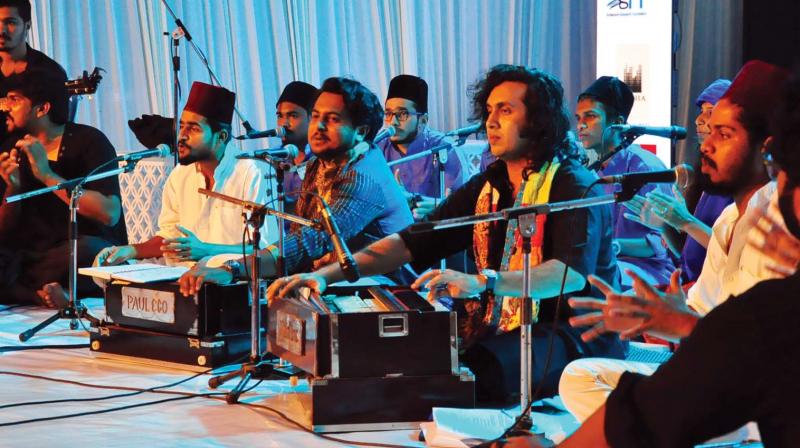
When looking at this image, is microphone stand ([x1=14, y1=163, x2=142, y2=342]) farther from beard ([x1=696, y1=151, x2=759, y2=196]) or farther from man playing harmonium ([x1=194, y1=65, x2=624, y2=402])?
beard ([x1=696, y1=151, x2=759, y2=196])

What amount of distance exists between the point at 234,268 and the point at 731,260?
2.16 meters

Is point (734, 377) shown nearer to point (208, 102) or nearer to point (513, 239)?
point (513, 239)

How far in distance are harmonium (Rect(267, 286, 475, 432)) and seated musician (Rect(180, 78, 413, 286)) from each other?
1223 millimetres

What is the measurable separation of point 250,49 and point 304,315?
571 centimetres

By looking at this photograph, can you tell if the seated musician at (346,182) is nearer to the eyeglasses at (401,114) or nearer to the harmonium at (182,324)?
the harmonium at (182,324)

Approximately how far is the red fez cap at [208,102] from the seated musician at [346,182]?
2.18 ft

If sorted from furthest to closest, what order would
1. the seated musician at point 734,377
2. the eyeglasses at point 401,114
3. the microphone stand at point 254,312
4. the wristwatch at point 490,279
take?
1. the eyeglasses at point 401,114
2. the microphone stand at point 254,312
3. the wristwatch at point 490,279
4. the seated musician at point 734,377

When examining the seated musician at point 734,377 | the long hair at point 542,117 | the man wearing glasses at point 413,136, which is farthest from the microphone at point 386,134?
the seated musician at point 734,377

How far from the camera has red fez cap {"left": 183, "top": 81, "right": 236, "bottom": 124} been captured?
17.5 ft

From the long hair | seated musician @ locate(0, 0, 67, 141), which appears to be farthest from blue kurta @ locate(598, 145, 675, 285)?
seated musician @ locate(0, 0, 67, 141)

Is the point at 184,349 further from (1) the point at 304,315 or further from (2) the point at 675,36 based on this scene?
(2) the point at 675,36

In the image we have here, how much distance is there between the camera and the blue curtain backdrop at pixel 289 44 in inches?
349

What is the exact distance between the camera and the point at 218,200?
518cm

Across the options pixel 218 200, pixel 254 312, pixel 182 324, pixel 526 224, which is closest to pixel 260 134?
pixel 218 200
